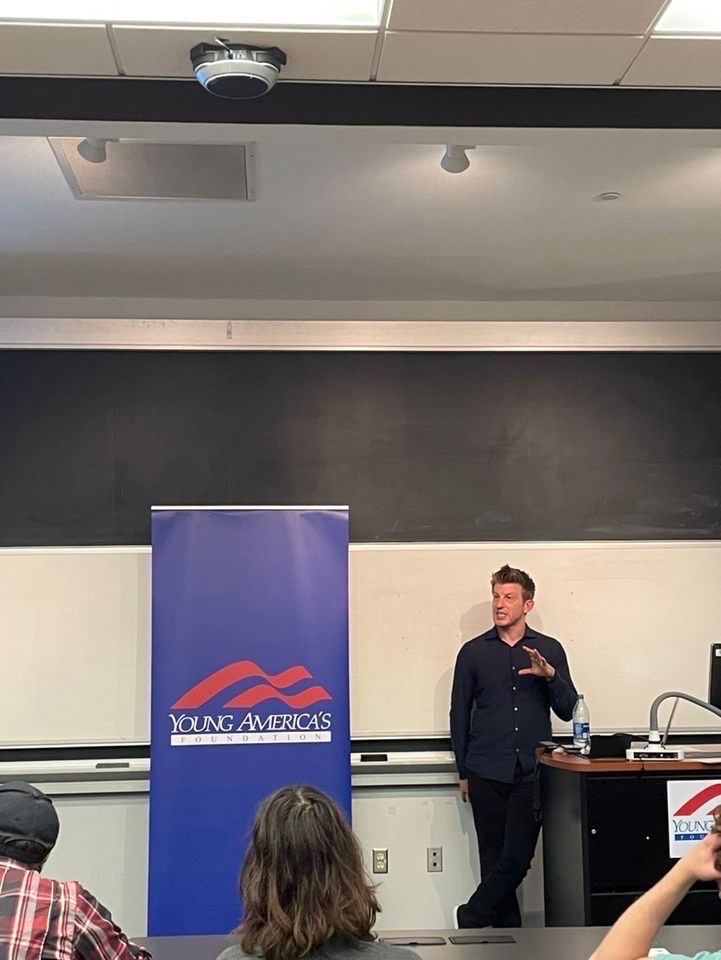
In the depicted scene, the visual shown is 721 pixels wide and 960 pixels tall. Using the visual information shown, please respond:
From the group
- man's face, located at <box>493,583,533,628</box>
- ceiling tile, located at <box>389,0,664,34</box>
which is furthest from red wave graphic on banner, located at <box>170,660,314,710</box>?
ceiling tile, located at <box>389,0,664,34</box>

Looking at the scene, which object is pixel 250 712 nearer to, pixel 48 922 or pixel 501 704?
pixel 501 704

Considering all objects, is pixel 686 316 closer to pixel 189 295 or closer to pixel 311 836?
pixel 189 295

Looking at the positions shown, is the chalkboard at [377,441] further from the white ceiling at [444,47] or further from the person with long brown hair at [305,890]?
the person with long brown hair at [305,890]

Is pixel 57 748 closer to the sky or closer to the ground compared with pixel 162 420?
closer to the ground

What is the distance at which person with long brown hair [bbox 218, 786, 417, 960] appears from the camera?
6.06 ft

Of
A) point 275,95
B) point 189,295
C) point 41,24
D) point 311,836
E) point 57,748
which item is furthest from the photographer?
point 189,295

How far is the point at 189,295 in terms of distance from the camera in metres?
5.24

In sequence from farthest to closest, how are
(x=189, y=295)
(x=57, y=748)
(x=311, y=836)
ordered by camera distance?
1. (x=189, y=295)
2. (x=57, y=748)
3. (x=311, y=836)

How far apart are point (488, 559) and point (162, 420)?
5.53 feet

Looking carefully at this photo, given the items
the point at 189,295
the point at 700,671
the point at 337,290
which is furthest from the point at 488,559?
the point at 189,295

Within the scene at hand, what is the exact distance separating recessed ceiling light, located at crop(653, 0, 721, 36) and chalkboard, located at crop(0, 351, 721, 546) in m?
2.86

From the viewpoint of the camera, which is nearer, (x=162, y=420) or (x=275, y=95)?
(x=275, y=95)

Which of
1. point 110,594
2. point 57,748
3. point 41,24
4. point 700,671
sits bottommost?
point 57,748

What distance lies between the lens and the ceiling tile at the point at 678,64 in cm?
254
